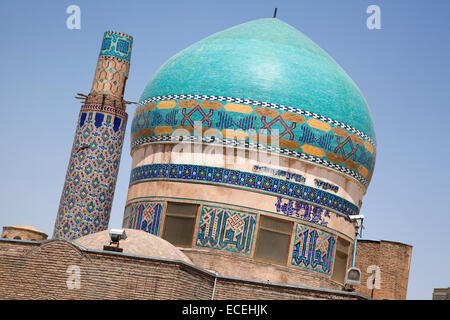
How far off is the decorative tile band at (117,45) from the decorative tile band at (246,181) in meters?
2.69

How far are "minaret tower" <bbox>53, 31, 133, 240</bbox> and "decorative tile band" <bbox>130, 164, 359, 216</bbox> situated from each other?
112 cm

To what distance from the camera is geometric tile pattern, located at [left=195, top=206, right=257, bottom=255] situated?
15.2 metres

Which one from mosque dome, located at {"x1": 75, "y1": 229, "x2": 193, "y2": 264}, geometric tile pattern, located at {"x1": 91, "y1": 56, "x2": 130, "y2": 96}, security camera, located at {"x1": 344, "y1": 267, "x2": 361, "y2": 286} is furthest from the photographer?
geometric tile pattern, located at {"x1": 91, "y1": 56, "x2": 130, "y2": 96}

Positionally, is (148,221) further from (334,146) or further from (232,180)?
(334,146)

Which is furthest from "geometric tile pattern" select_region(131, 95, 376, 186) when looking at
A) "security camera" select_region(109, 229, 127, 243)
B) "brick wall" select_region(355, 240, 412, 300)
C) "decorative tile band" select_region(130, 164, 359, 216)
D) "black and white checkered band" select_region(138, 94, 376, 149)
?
"security camera" select_region(109, 229, 127, 243)

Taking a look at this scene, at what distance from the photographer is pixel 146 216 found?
1614 cm

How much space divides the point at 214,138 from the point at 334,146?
2.48 metres

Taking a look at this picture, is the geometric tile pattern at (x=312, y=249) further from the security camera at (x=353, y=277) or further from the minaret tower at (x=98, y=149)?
the minaret tower at (x=98, y=149)

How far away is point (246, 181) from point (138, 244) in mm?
3335

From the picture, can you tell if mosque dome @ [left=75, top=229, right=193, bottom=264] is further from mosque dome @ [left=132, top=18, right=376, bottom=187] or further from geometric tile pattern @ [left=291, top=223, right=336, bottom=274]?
mosque dome @ [left=132, top=18, right=376, bottom=187]

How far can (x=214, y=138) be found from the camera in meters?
15.7

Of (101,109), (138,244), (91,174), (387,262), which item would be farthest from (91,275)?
(387,262)
